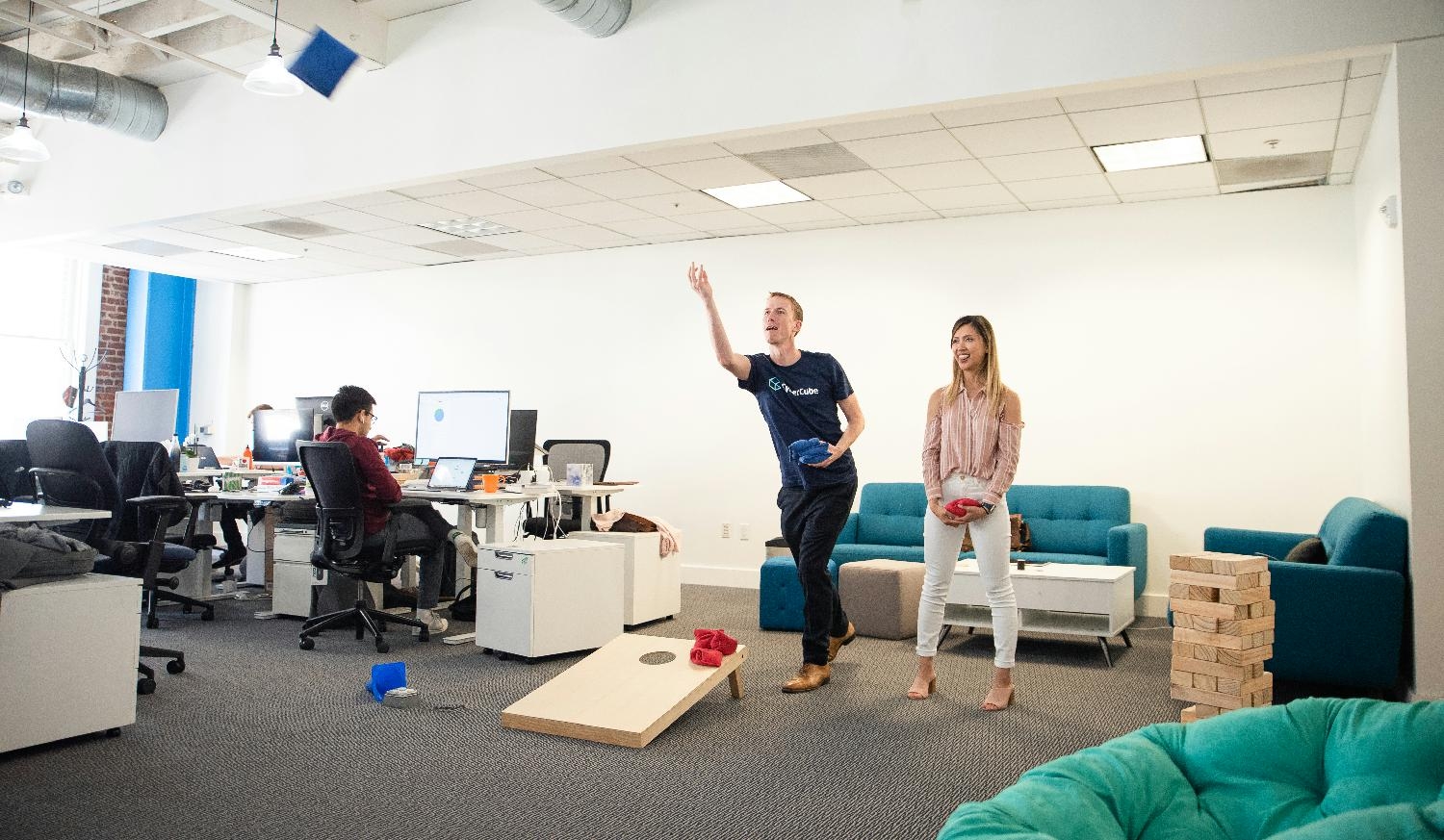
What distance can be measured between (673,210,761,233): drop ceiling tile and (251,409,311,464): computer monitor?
10.2 ft

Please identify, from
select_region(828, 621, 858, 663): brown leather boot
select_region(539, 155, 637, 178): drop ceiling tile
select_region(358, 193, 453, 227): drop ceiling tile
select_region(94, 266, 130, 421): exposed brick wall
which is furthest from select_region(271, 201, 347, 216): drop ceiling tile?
select_region(828, 621, 858, 663): brown leather boot

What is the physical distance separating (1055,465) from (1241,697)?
360cm

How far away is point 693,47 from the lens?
543 cm

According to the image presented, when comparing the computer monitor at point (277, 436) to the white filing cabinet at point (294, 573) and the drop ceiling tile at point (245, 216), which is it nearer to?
the white filing cabinet at point (294, 573)

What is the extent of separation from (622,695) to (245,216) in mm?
5808

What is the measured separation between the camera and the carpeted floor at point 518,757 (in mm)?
2699

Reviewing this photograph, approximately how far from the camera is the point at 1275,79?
181 inches

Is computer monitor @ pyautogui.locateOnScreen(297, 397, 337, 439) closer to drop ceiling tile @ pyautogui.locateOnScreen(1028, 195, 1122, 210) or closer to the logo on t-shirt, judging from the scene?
the logo on t-shirt

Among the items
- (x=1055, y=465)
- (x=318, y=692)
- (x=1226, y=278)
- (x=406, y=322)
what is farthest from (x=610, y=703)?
(x=406, y=322)

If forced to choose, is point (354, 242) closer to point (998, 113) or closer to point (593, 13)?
point (593, 13)

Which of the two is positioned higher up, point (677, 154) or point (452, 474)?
A: point (677, 154)

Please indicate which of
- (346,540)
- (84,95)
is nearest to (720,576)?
(346,540)

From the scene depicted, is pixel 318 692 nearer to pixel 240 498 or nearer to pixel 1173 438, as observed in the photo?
pixel 240 498

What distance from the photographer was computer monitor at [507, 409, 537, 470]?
21.6ft
